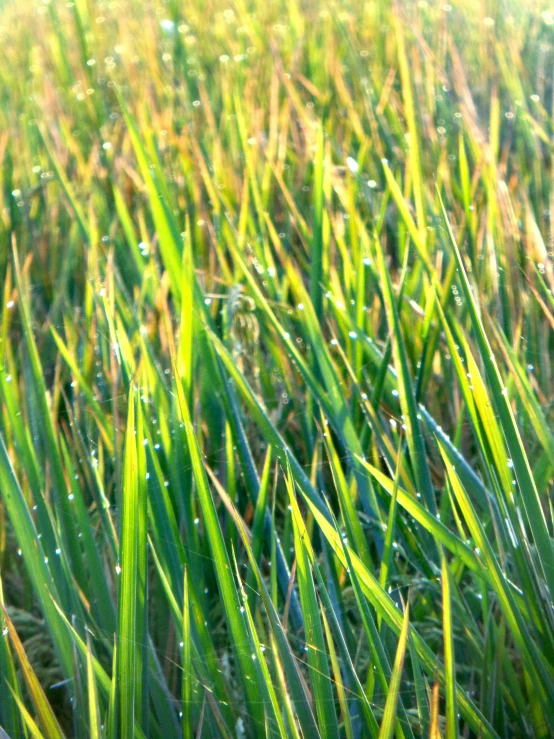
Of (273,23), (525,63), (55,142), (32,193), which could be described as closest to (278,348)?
(32,193)

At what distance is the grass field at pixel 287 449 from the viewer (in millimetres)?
429

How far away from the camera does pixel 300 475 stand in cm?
52

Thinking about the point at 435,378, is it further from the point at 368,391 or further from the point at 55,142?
the point at 55,142

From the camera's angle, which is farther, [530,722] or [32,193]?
[32,193]

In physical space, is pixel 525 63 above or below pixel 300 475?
above

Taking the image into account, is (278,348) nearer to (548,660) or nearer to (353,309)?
(353,309)

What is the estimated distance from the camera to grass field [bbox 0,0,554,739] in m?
0.43

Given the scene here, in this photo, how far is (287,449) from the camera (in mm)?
524

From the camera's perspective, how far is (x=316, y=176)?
81 centimetres

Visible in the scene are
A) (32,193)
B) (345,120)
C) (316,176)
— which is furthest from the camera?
(345,120)

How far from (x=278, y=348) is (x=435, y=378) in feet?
0.52

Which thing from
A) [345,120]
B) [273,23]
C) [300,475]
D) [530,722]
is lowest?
[530,722]

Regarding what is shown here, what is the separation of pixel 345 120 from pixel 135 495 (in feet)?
3.41

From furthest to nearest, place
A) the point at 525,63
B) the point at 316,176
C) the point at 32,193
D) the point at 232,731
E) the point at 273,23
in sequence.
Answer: the point at 273,23
the point at 525,63
the point at 32,193
the point at 316,176
the point at 232,731
